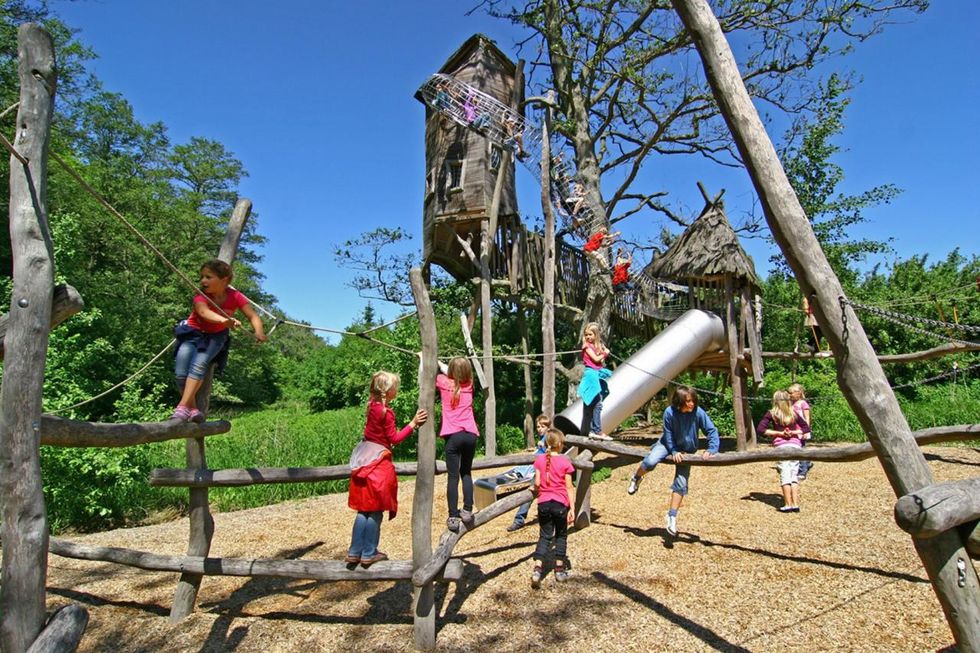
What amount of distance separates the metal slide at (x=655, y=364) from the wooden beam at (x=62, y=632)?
664 cm

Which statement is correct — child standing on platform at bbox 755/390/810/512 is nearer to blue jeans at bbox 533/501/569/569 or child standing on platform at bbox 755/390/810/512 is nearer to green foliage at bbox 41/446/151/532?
blue jeans at bbox 533/501/569/569

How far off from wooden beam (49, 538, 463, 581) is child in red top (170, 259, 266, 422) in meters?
1.13

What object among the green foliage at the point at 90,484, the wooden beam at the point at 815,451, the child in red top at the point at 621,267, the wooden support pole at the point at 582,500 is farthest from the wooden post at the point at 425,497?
the child in red top at the point at 621,267

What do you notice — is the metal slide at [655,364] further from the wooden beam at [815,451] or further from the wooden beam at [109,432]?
the wooden beam at [109,432]

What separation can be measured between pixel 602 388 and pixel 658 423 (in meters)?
10.9

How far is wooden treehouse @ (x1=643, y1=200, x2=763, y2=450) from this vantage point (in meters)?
11.2

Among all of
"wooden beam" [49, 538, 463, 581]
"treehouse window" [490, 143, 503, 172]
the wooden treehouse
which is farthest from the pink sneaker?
"treehouse window" [490, 143, 503, 172]

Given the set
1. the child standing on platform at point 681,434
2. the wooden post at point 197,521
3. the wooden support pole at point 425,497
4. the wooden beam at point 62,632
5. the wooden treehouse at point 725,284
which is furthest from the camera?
the wooden treehouse at point 725,284

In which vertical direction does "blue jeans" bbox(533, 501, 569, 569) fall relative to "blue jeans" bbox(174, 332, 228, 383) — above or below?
below

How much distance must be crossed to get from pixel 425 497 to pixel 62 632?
2190 millimetres

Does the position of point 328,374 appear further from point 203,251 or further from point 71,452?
point 71,452

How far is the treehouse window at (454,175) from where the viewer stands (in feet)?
43.1

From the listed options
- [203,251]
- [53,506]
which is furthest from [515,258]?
[203,251]

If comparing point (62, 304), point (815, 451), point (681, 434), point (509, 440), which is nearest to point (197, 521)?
point (62, 304)
